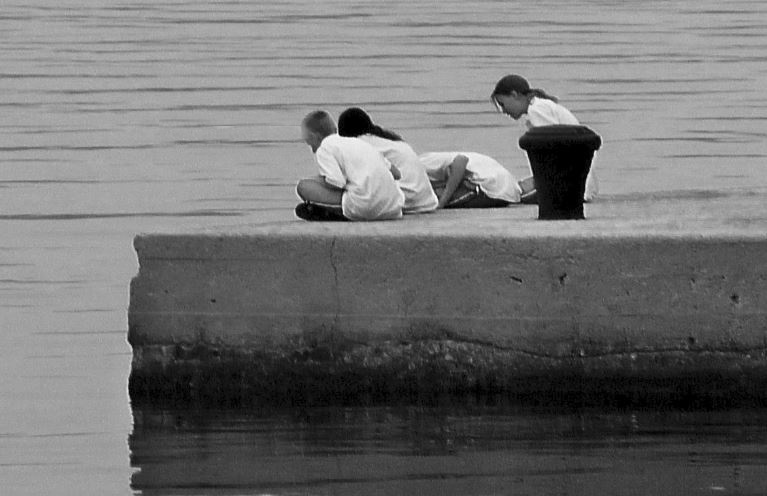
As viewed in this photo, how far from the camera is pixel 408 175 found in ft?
45.3

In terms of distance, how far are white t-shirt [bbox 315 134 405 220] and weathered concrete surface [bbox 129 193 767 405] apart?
696mm

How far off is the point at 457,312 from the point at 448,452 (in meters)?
0.92

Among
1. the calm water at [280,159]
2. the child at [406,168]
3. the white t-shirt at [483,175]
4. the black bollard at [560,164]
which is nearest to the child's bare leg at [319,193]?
the child at [406,168]

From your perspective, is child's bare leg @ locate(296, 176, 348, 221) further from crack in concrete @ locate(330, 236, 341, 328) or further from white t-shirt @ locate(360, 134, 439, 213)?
crack in concrete @ locate(330, 236, 341, 328)

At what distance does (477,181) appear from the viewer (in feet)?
47.2

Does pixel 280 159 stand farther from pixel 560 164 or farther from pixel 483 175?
pixel 560 164

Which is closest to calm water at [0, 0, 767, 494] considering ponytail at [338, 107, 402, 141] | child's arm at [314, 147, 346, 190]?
child's arm at [314, 147, 346, 190]

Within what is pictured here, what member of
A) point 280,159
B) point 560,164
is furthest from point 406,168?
Answer: point 280,159

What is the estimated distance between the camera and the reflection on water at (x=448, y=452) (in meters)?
10.3

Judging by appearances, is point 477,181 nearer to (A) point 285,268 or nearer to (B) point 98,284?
(A) point 285,268

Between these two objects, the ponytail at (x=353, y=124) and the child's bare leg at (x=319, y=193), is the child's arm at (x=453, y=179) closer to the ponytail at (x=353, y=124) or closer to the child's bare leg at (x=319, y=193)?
the ponytail at (x=353, y=124)

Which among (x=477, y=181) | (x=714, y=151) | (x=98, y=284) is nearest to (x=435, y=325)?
(x=477, y=181)

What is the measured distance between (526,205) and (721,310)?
321cm

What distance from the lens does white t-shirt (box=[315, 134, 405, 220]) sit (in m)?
13.0
